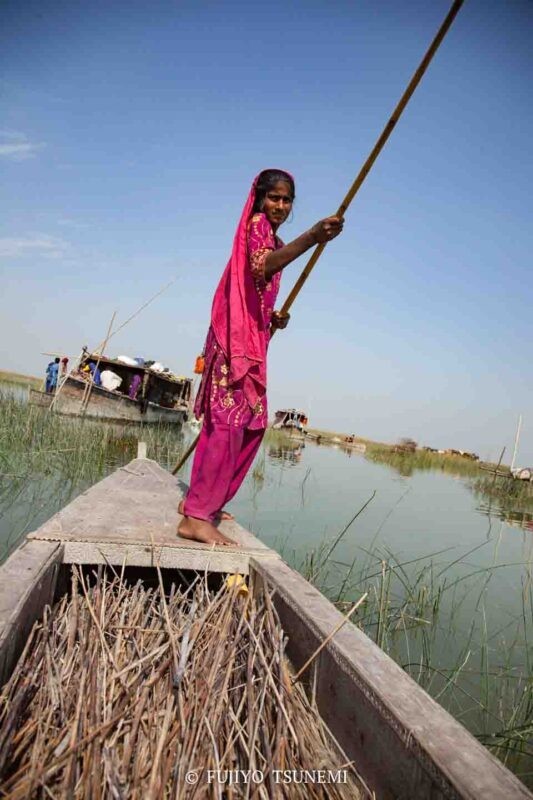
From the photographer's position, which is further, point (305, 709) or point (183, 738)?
point (305, 709)

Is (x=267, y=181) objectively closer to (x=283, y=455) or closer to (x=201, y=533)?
(x=201, y=533)

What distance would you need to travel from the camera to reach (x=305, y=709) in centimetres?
131

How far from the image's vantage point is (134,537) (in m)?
1.87

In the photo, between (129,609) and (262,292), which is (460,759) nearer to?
(129,609)

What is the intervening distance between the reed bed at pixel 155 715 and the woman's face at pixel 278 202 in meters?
1.50

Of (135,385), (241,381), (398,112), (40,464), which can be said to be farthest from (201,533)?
(135,385)

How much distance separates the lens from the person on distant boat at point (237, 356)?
6.65 ft

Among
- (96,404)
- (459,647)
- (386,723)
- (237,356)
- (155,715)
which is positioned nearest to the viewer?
(386,723)

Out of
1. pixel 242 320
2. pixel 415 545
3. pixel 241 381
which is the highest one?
pixel 242 320

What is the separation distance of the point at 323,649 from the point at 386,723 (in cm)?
31

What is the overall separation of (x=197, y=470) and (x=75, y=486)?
3.08 m

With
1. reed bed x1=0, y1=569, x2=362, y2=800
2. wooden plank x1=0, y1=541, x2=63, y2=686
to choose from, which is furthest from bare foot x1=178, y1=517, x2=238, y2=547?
wooden plank x1=0, y1=541, x2=63, y2=686

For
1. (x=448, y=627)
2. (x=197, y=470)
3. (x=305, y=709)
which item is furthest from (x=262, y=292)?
(x=448, y=627)

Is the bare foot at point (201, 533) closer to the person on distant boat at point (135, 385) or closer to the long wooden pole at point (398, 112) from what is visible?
the long wooden pole at point (398, 112)
